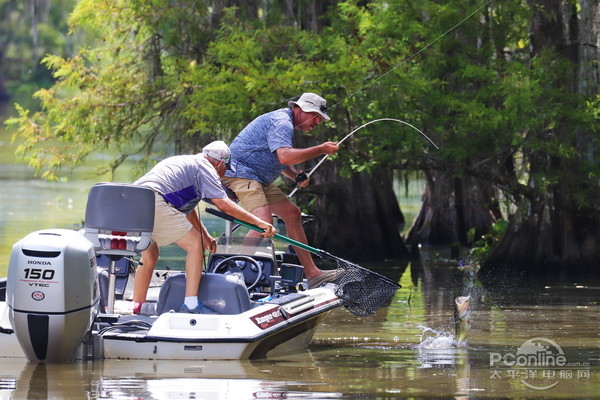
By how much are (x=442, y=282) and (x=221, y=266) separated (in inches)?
271

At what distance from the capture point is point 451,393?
841 centimetres

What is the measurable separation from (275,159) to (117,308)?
224cm

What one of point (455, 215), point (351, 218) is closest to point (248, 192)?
point (351, 218)

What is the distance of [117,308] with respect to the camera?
1090cm

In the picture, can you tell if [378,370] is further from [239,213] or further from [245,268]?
[245,268]

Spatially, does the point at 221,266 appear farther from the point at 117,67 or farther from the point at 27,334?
the point at 117,67

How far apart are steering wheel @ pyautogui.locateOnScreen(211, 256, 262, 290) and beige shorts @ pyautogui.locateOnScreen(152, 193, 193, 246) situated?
107 centimetres

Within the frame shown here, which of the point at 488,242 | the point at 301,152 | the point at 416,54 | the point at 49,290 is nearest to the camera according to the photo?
the point at 49,290

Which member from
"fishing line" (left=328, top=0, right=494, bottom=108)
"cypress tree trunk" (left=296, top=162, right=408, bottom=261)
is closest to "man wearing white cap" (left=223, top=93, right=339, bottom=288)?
"fishing line" (left=328, top=0, right=494, bottom=108)

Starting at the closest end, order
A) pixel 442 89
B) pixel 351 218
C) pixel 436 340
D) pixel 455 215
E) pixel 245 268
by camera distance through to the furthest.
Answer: pixel 436 340 < pixel 245 268 < pixel 442 89 < pixel 351 218 < pixel 455 215

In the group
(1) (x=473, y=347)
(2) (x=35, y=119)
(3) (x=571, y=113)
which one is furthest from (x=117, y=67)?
(1) (x=473, y=347)

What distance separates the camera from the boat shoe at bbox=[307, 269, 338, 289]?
11.8 m
